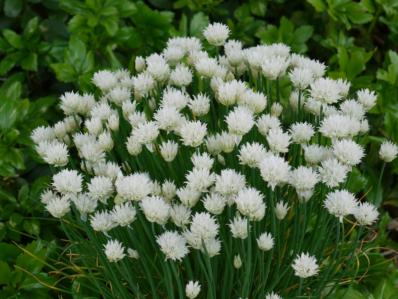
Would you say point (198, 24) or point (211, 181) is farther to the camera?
point (198, 24)

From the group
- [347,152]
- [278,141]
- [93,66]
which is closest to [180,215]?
[278,141]

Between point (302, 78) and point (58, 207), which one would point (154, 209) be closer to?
point (58, 207)

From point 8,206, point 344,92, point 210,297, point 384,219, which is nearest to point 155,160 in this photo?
point 210,297

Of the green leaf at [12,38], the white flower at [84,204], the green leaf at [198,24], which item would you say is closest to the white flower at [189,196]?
the white flower at [84,204]

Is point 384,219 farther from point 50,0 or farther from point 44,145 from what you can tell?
point 50,0

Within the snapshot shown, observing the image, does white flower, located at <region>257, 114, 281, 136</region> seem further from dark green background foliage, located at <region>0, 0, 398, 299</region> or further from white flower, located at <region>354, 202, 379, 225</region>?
dark green background foliage, located at <region>0, 0, 398, 299</region>

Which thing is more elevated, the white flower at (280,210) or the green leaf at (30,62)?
the green leaf at (30,62)

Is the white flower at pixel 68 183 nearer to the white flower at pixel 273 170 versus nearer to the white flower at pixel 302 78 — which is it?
the white flower at pixel 273 170

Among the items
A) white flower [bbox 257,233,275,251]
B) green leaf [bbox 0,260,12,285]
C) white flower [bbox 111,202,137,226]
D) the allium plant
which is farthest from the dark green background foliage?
white flower [bbox 257,233,275,251]
